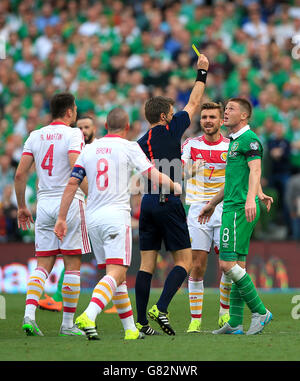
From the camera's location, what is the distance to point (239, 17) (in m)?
20.6

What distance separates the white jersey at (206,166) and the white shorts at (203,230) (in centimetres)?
16

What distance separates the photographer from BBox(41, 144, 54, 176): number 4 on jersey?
8.49 meters

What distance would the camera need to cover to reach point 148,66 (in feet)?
61.6

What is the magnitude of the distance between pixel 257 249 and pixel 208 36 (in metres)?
6.22

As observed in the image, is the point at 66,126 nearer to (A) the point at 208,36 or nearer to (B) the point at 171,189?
(B) the point at 171,189

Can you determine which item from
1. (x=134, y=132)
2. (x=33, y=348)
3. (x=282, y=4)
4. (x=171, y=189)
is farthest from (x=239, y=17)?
(x=33, y=348)

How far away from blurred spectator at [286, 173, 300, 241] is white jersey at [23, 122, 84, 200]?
24.9 ft

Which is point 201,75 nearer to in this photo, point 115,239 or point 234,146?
point 234,146

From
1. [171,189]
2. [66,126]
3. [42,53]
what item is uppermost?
[42,53]

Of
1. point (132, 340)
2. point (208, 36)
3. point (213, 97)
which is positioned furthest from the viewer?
point (208, 36)

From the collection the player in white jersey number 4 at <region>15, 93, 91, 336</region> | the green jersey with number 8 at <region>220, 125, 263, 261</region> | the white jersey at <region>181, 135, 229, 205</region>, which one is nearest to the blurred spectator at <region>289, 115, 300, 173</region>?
the white jersey at <region>181, 135, 229, 205</region>

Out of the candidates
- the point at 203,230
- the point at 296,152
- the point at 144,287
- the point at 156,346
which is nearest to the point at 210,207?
the point at 203,230

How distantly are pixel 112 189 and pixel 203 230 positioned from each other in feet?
6.96

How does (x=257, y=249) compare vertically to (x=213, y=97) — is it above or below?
below
